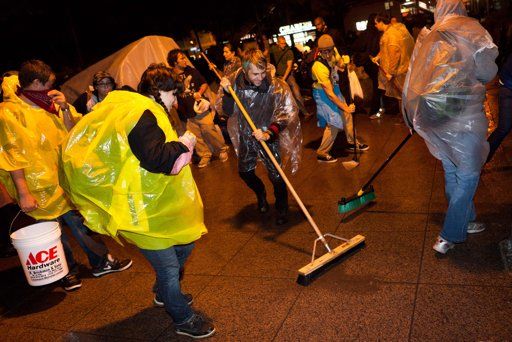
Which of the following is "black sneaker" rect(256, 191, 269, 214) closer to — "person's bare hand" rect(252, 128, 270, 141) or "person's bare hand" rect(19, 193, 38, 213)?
"person's bare hand" rect(252, 128, 270, 141)

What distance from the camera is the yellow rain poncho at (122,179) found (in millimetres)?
2686

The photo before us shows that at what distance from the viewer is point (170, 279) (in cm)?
296

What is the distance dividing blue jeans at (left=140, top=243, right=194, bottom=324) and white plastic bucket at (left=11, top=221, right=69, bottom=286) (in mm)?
1342

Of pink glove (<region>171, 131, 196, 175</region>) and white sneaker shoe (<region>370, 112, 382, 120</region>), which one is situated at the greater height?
pink glove (<region>171, 131, 196, 175</region>)

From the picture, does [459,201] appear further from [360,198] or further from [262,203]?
[262,203]

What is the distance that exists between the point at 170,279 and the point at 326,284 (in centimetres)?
120

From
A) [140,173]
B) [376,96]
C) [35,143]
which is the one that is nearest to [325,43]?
[376,96]

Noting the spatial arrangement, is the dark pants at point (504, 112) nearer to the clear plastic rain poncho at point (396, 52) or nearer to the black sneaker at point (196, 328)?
the black sneaker at point (196, 328)

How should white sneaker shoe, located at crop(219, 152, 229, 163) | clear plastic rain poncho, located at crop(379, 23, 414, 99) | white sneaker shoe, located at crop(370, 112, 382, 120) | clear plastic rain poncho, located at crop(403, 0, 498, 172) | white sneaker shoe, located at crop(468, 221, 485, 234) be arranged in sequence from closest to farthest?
clear plastic rain poncho, located at crop(403, 0, 498, 172) → white sneaker shoe, located at crop(468, 221, 485, 234) → clear plastic rain poncho, located at crop(379, 23, 414, 99) → white sneaker shoe, located at crop(219, 152, 229, 163) → white sneaker shoe, located at crop(370, 112, 382, 120)

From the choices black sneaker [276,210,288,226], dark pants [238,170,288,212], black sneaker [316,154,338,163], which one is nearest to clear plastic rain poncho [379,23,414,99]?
black sneaker [316,154,338,163]

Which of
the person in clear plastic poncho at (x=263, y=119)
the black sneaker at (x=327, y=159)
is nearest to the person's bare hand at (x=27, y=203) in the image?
the person in clear plastic poncho at (x=263, y=119)

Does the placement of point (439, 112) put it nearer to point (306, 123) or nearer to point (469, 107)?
point (469, 107)

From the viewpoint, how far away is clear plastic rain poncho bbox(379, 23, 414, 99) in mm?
7609

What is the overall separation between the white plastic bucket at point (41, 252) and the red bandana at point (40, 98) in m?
1.02
